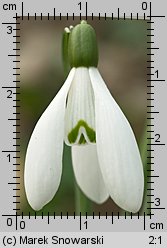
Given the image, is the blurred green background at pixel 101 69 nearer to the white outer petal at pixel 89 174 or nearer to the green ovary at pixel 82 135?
the white outer petal at pixel 89 174

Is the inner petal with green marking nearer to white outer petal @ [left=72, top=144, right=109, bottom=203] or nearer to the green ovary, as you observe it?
the green ovary

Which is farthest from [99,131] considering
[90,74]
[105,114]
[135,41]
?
[135,41]

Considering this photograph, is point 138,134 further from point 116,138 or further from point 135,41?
point 116,138

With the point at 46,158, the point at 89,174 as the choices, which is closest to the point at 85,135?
the point at 46,158

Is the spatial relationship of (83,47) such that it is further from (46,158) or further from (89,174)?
(89,174)

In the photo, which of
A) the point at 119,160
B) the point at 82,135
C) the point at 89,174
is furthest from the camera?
the point at 89,174

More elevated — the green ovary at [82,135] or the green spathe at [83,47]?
the green spathe at [83,47]

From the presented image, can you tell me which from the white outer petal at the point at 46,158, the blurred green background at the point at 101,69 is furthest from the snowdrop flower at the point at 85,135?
the blurred green background at the point at 101,69
